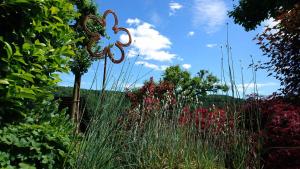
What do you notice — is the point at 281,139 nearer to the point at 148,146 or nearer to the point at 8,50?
the point at 148,146

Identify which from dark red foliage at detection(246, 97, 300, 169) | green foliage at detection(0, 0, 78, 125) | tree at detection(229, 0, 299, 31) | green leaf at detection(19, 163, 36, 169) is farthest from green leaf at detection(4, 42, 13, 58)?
tree at detection(229, 0, 299, 31)

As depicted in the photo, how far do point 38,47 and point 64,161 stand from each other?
987 millimetres

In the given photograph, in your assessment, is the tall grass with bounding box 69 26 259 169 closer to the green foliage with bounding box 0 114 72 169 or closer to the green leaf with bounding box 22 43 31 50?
the green foliage with bounding box 0 114 72 169

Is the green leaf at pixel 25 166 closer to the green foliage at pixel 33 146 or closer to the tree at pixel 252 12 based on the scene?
the green foliage at pixel 33 146

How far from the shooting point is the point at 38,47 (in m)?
3.57

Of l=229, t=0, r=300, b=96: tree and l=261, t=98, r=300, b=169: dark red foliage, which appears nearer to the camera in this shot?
l=261, t=98, r=300, b=169: dark red foliage

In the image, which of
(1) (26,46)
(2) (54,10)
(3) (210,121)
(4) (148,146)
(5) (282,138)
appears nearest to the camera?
(1) (26,46)

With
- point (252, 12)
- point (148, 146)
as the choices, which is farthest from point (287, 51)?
point (252, 12)

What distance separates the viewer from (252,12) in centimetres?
1941

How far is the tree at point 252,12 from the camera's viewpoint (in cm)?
1889

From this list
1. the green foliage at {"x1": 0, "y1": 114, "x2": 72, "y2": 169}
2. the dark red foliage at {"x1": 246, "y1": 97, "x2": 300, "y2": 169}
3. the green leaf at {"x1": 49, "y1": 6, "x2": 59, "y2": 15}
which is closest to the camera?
the green foliage at {"x1": 0, "y1": 114, "x2": 72, "y2": 169}

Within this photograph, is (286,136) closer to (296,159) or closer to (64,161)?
(296,159)

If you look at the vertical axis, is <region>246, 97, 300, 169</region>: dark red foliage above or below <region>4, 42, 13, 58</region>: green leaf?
below

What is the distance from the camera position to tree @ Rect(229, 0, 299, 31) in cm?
1889
